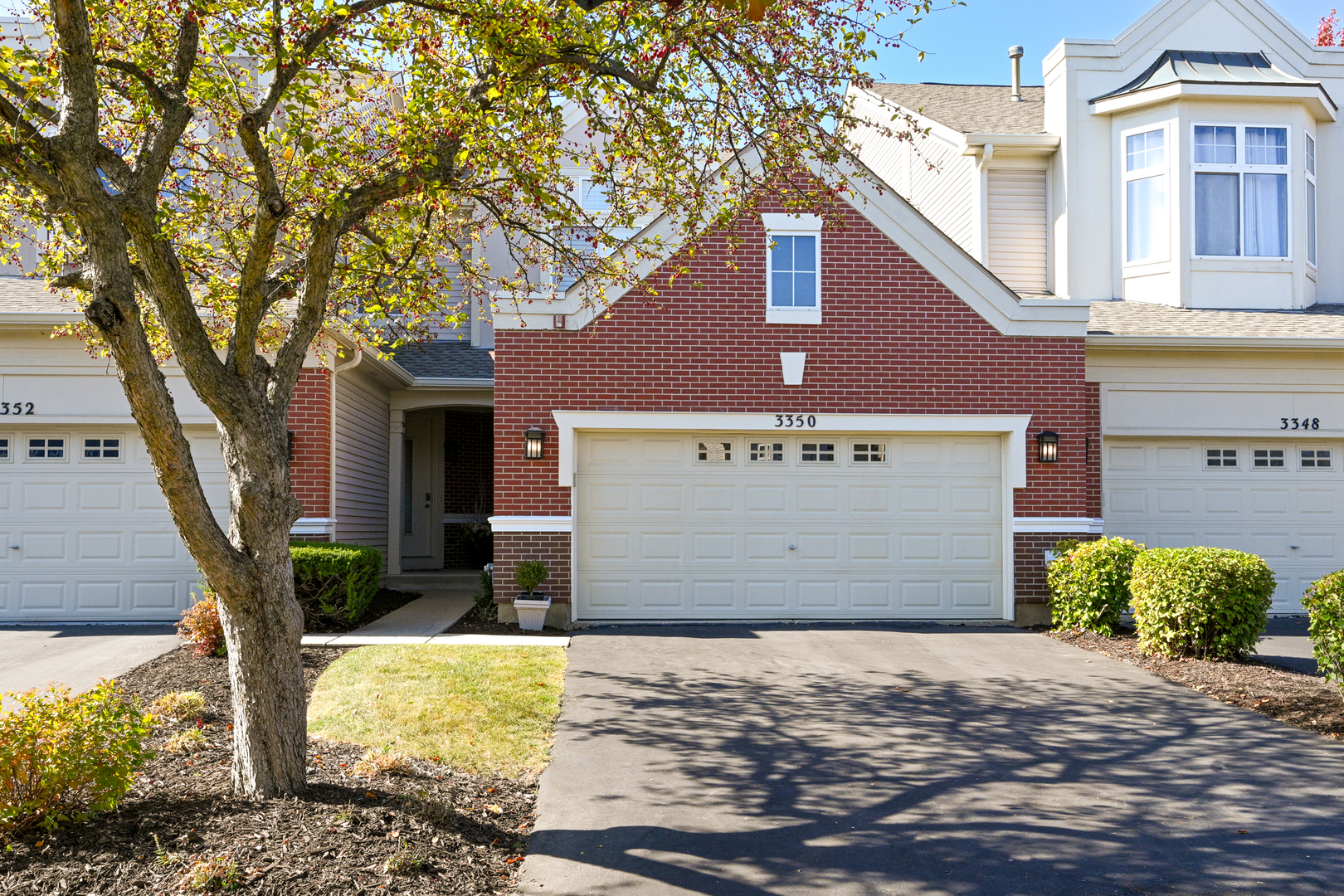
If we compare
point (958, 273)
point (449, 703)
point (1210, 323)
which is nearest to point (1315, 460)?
point (1210, 323)

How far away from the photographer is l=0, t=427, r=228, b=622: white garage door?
41.3 ft

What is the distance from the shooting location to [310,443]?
12805mm

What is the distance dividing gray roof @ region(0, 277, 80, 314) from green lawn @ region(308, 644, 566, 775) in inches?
236

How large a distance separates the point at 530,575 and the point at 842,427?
415cm

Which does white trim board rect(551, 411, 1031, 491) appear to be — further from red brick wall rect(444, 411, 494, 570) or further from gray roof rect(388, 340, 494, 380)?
red brick wall rect(444, 411, 494, 570)

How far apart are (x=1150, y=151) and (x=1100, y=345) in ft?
14.0

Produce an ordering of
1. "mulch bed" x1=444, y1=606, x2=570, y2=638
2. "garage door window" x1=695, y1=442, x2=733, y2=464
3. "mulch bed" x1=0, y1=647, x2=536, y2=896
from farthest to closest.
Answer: "garage door window" x1=695, y1=442, x2=733, y2=464 → "mulch bed" x1=444, y1=606, x2=570, y2=638 → "mulch bed" x1=0, y1=647, x2=536, y2=896

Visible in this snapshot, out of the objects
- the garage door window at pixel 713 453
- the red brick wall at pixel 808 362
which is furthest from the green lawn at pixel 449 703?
the garage door window at pixel 713 453

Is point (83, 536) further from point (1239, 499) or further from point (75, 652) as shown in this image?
point (1239, 499)

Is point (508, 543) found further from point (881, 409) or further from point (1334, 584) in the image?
point (1334, 584)

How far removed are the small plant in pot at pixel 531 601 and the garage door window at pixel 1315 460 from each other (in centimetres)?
1035

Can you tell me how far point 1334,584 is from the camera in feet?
26.8

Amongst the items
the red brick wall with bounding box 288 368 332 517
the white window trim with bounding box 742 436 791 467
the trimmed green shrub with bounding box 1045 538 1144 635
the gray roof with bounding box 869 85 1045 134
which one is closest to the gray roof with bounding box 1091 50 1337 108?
the gray roof with bounding box 869 85 1045 134

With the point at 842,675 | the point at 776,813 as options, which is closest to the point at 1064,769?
the point at 776,813
